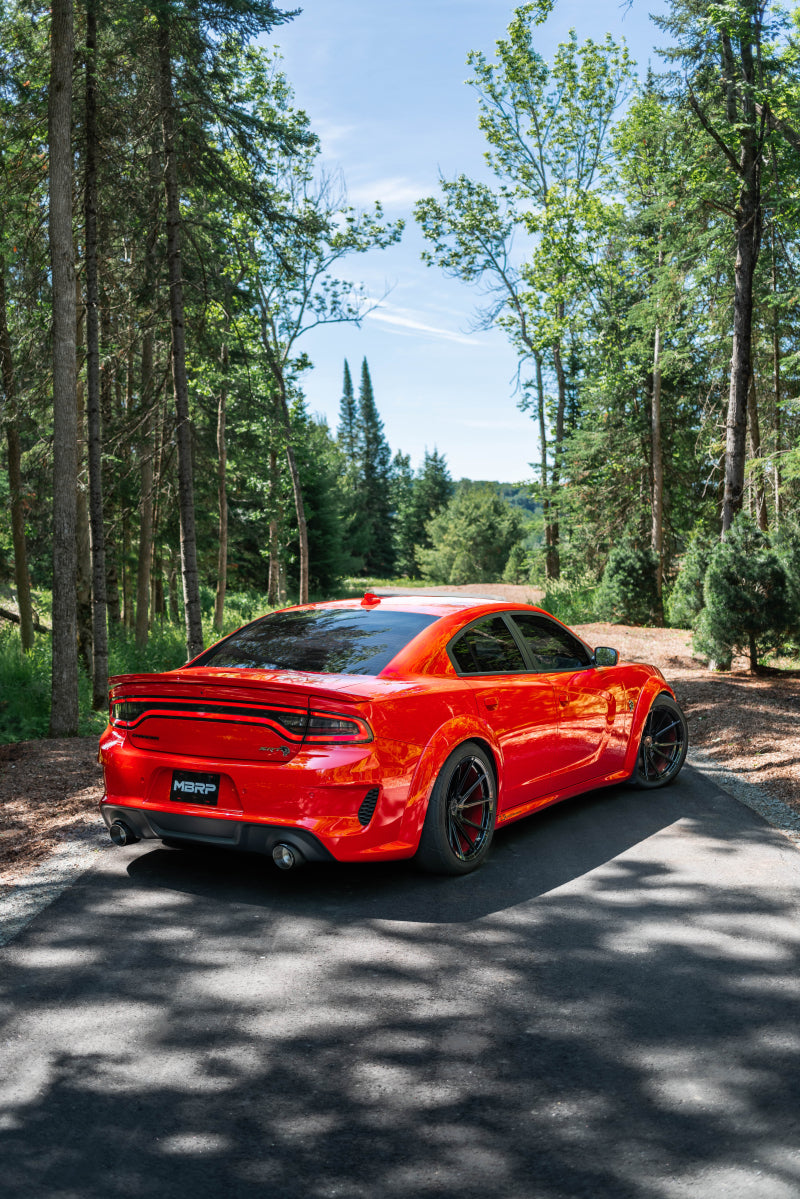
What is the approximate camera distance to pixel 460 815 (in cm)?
561

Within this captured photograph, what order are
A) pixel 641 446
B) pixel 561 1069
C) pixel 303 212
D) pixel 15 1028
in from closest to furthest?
pixel 561 1069, pixel 15 1028, pixel 303 212, pixel 641 446

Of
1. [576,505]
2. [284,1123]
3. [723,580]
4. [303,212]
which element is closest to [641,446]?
[576,505]

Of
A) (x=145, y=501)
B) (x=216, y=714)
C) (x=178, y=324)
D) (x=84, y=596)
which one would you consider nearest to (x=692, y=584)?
(x=178, y=324)

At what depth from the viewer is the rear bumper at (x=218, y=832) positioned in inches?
194

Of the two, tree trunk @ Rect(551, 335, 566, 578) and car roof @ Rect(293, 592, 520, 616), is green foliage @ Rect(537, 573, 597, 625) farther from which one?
car roof @ Rect(293, 592, 520, 616)

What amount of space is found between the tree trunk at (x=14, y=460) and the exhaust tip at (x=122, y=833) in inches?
572

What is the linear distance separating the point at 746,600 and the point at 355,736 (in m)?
11.1

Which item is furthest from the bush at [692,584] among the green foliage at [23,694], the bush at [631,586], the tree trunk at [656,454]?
the green foliage at [23,694]

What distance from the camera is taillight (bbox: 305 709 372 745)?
4.99m

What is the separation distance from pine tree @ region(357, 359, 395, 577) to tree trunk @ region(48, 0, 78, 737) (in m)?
70.1

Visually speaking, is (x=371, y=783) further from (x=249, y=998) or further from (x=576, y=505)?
(x=576, y=505)

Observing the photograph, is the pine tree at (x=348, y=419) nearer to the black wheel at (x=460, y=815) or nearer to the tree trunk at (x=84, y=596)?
the tree trunk at (x=84, y=596)

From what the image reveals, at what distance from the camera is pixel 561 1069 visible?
340cm

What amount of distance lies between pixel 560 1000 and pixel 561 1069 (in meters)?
0.57
